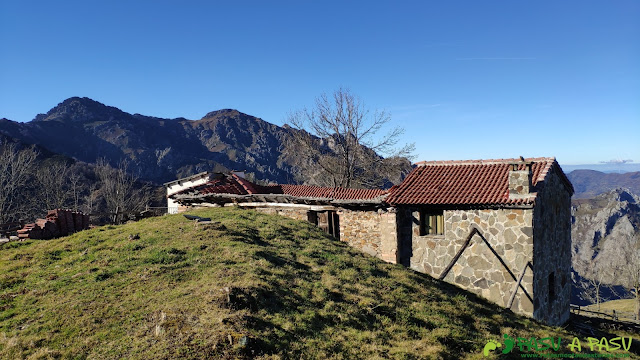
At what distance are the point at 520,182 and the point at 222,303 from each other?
43.5 feet

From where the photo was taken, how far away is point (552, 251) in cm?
1877

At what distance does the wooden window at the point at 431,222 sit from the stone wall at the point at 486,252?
0.89 feet

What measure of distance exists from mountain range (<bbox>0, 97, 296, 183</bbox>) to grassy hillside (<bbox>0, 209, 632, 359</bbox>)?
104 m

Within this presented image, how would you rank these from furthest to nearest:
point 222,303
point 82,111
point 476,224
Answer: point 82,111, point 476,224, point 222,303

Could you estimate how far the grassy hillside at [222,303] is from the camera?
8180mm

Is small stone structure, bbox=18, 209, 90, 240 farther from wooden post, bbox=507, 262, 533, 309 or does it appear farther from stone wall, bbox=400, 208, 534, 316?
wooden post, bbox=507, 262, 533, 309

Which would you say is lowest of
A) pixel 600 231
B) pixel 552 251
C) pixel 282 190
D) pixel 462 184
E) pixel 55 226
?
pixel 600 231

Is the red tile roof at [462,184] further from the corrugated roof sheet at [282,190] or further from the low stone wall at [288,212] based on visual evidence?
the low stone wall at [288,212]

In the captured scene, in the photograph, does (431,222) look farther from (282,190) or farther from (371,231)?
(282,190)

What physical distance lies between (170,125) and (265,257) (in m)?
186

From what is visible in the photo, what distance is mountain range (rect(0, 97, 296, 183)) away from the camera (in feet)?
431

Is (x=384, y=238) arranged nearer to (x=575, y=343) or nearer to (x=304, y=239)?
(x=304, y=239)
